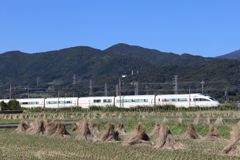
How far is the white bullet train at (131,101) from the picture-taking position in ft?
232

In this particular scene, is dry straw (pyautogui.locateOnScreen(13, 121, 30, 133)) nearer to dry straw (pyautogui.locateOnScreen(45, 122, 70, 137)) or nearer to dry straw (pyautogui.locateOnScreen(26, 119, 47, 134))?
dry straw (pyautogui.locateOnScreen(26, 119, 47, 134))

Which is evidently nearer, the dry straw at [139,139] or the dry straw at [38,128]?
the dry straw at [139,139]

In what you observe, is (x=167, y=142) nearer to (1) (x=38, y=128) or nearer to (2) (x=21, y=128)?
(1) (x=38, y=128)

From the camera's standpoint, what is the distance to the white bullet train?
232 feet

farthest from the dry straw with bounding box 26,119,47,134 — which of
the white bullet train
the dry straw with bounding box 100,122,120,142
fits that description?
the white bullet train

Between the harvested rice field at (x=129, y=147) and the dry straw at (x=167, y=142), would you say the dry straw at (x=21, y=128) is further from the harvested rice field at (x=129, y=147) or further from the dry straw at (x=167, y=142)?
the dry straw at (x=167, y=142)

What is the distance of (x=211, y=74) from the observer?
173 metres

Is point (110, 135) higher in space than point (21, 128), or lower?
lower

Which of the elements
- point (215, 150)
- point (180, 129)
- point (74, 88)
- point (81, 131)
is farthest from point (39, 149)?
point (74, 88)

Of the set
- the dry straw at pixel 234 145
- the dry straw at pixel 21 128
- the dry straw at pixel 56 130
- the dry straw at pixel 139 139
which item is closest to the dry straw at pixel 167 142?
the dry straw at pixel 139 139

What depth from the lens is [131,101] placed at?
74.5 meters

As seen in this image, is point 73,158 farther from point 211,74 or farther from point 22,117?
point 211,74

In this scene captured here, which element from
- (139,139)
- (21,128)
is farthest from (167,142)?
(21,128)

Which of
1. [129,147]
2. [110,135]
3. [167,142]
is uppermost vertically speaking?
[110,135]
